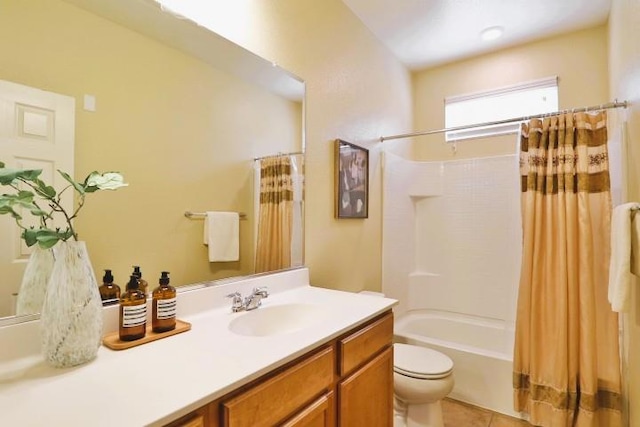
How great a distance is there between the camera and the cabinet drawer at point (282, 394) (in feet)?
2.41

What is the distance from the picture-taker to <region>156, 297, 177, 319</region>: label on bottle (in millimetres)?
979

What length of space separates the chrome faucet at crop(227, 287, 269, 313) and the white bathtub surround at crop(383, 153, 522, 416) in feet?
4.57

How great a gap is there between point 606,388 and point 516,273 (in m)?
0.95

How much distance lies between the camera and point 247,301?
129cm

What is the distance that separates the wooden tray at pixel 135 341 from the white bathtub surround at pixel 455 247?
1.78m

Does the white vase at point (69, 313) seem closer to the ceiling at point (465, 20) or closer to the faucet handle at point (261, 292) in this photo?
the faucet handle at point (261, 292)

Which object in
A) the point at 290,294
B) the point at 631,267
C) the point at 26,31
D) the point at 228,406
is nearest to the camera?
the point at 228,406

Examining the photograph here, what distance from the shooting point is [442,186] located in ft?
9.69

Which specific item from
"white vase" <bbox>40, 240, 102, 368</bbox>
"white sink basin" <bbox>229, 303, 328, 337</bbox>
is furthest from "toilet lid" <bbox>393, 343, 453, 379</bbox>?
"white vase" <bbox>40, 240, 102, 368</bbox>

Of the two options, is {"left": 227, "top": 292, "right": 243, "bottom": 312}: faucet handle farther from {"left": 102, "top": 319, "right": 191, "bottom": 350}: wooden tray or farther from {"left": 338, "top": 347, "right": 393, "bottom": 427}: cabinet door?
{"left": 338, "top": 347, "right": 393, "bottom": 427}: cabinet door

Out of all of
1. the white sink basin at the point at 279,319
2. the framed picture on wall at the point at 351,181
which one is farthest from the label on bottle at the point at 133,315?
the framed picture on wall at the point at 351,181

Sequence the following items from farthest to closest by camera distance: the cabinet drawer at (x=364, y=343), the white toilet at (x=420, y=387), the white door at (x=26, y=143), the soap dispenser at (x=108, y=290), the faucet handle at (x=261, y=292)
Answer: the white toilet at (x=420, y=387)
the faucet handle at (x=261, y=292)
the cabinet drawer at (x=364, y=343)
the soap dispenser at (x=108, y=290)
the white door at (x=26, y=143)

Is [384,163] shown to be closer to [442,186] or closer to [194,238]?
[442,186]

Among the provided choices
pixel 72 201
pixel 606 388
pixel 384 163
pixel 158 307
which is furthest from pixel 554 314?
pixel 72 201
